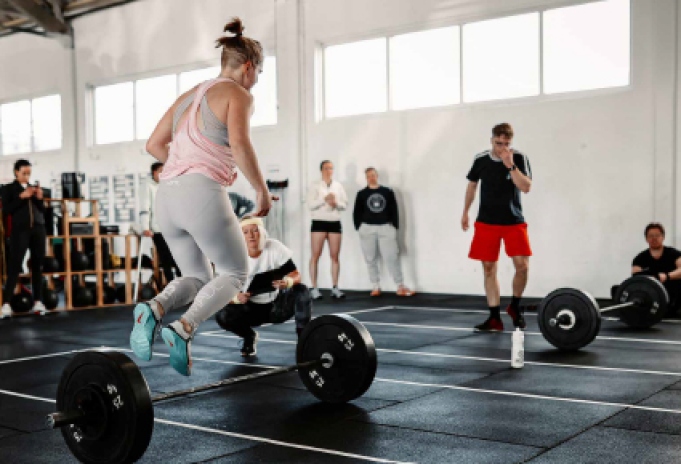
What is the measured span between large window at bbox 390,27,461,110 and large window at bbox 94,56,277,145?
172cm

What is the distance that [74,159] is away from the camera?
11.5m

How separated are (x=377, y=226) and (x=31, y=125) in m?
6.97

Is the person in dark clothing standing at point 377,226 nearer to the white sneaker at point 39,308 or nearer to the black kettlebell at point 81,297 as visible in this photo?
the black kettlebell at point 81,297

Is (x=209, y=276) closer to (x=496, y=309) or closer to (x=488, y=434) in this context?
(x=488, y=434)

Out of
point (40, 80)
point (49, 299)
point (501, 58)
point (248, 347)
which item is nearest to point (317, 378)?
point (248, 347)

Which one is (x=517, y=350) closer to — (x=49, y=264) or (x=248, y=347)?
(x=248, y=347)

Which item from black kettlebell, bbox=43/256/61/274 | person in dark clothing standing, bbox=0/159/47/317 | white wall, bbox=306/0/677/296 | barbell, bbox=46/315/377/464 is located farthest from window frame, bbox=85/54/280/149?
barbell, bbox=46/315/377/464

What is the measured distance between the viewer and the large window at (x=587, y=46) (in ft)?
Answer: 22.9

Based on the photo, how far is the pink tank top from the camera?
2.38 m

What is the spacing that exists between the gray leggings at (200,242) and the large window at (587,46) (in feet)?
18.5

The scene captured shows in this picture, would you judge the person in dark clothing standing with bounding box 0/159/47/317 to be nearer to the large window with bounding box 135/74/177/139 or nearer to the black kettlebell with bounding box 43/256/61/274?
the black kettlebell with bounding box 43/256/61/274

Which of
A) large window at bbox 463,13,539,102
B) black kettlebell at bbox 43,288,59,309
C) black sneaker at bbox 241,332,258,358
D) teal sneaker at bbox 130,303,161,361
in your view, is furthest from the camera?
large window at bbox 463,13,539,102

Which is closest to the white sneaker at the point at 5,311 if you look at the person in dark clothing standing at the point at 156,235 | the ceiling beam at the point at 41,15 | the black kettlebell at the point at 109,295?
the black kettlebell at the point at 109,295

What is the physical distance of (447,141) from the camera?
799 cm
